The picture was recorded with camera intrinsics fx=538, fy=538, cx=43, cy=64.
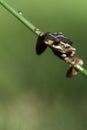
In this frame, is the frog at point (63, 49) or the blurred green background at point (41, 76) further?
the blurred green background at point (41, 76)

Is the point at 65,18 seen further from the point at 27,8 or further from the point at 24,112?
the point at 24,112

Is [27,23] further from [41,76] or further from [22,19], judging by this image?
[41,76]

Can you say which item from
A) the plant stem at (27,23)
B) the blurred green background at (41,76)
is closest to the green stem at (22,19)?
the plant stem at (27,23)

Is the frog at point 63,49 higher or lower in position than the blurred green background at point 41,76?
lower

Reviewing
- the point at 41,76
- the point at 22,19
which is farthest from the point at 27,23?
the point at 41,76

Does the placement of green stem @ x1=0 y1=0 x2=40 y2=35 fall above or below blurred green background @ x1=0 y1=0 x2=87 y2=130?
below

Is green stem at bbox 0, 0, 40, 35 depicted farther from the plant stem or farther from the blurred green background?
the blurred green background

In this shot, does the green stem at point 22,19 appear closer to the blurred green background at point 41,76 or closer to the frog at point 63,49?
the frog at point 63,49

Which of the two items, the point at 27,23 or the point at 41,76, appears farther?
the point at 41,76

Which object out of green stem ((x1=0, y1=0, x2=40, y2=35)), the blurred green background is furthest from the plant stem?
the blurred green background
